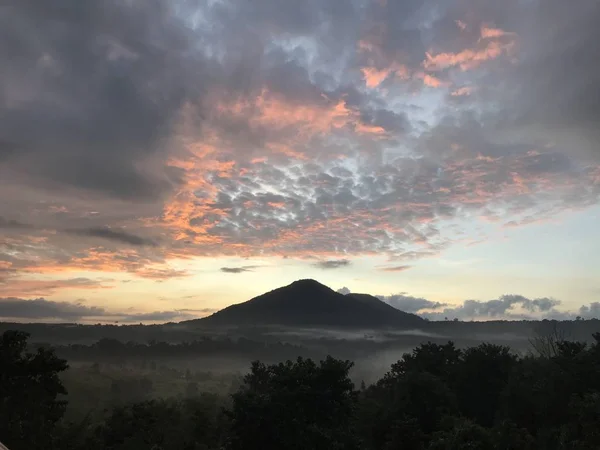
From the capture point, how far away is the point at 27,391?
4428 cm

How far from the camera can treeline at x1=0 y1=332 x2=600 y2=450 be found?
4191 centimetres

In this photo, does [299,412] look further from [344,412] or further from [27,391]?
[27,391]

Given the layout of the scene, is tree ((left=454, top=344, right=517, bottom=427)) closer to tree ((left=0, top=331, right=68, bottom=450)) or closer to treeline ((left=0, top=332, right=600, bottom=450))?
treeline ((left=0, top=332, right=600, bottom=450))

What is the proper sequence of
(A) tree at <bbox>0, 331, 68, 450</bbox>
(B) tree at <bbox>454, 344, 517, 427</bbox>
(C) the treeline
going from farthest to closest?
(B) tree at <bbox>454, 344, 517, 427</bbox>, (C) the treeline, (A) tree at <bbox>0, 331, 68, 450</bbox>

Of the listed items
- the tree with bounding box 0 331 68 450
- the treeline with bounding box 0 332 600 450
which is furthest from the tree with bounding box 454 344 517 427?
→ the tree with bounding box 0 331 68 450

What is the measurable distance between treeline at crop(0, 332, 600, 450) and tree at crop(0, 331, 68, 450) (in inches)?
3.6

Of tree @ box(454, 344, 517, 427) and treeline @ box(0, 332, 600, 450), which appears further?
tree @ box(454, 344, 517, 427)

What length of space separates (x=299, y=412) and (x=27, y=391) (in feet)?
85.0

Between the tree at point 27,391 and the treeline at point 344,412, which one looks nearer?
the tree at point 27,391

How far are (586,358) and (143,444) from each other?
53.7 meters

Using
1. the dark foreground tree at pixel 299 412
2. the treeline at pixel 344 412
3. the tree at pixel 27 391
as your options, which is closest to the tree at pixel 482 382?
the treeline at pixel 344 412

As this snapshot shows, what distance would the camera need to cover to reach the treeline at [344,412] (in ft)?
137

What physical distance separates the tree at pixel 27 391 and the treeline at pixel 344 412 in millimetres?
92

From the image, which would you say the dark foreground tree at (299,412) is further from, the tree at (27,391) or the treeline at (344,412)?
the tree at (27,391)
